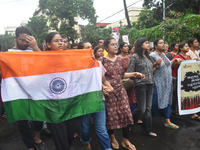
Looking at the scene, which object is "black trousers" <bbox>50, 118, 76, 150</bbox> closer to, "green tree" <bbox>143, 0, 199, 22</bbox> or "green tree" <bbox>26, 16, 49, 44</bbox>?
"green tree" <bbox>143, 0, 199, 22</bbox>

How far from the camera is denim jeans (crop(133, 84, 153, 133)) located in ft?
10.3

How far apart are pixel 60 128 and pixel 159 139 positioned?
6.61ft

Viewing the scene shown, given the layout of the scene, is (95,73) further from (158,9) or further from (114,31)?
(158,9)

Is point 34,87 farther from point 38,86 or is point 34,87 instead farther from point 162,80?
point 162,80

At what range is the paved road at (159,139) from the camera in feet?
9.95

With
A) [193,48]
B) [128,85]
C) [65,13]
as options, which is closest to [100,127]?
[128,85]

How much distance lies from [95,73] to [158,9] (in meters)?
31.4

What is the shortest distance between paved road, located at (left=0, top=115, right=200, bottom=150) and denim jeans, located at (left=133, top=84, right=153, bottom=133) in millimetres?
293

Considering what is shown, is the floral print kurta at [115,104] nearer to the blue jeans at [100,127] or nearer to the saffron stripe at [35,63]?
the blue jeans at [100,127]

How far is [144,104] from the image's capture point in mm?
3164

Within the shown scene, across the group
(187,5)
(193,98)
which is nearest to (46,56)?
(193,98)

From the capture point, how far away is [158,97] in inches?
145

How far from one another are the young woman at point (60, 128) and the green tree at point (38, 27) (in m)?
25.9

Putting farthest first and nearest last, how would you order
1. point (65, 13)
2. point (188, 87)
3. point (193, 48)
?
point (65, 13) < point (193, 48) < point (188, 87)
